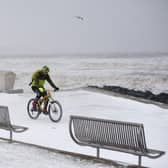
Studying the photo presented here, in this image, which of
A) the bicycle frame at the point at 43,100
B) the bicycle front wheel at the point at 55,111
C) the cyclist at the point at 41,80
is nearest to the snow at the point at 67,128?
the bicycle front wheel at the point at 55,111

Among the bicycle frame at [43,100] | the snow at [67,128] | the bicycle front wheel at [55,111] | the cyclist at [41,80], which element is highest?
the cyclist at [41,80]

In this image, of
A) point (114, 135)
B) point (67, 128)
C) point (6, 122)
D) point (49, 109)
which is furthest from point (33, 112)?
point (114, 135)

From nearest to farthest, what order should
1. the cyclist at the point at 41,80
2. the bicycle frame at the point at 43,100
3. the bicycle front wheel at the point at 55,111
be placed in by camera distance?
the bicycle front wheel at the point at 55,111 → the cyclist at the point at 41,80 → the bicycle frame at the point at 43,100

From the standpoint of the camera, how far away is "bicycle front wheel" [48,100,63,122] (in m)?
10.4

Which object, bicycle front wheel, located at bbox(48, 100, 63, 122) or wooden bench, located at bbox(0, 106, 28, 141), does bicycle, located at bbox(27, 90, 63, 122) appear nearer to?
bicycle front wheel, located at bbox(48, 100, 63, 122)

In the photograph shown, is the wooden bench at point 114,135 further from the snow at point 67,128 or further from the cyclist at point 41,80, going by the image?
the cyclist at point 41,80

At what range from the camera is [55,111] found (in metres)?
10.6

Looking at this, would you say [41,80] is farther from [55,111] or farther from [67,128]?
[67,128]

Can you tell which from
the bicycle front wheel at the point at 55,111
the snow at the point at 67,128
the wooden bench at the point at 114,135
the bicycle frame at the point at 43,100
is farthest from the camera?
the bicycle frame at the point at 43,100

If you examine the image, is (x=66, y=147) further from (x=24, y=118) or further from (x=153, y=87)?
(x=153, y=87)

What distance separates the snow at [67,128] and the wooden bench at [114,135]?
24.2 inches

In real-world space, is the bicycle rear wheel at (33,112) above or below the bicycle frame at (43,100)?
below

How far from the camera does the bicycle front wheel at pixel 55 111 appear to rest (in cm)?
1040

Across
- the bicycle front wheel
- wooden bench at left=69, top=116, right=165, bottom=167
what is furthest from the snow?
wooden bench at left=69, top=116, right=165, bottom=167
